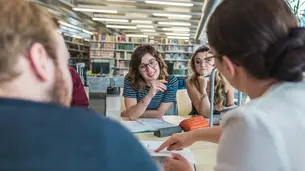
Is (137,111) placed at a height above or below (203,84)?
below

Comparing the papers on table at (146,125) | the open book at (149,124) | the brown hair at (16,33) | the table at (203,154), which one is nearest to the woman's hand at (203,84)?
the open book at (149,124)

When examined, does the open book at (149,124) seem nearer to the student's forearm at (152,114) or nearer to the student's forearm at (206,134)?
the student's forearm at (152,114)

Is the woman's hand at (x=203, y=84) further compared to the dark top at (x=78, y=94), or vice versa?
the woman's hand at (x=203, y=84)

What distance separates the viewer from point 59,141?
35cm

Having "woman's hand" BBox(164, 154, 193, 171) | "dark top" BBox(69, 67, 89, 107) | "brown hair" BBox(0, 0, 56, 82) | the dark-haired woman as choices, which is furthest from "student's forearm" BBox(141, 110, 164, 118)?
"brown hair" BBox(0, 0, 56, 82)

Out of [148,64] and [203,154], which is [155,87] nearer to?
[148,64]

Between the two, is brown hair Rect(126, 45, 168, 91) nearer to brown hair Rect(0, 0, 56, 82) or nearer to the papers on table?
the papers on table

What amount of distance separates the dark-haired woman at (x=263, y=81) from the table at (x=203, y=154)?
17.0 inches

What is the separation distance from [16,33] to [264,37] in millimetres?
499

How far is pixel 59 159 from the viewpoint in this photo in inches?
13.6

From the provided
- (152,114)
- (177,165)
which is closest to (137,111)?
(152,114)

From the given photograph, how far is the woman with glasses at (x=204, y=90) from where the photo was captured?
6.33 feet

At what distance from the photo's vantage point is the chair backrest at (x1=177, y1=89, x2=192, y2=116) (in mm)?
2312

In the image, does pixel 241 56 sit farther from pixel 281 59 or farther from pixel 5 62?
pixel 5 62
